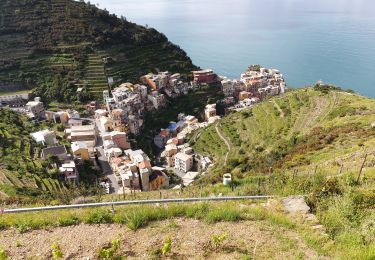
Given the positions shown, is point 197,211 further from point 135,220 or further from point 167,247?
point 167,247

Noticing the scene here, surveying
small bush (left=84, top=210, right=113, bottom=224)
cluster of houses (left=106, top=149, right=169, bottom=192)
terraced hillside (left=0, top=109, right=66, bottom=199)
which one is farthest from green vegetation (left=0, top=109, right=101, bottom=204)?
small bush (left=84, top=210, right=113, bottom=224)

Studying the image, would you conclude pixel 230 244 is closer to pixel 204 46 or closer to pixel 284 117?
pixel 284 117

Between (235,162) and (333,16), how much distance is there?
135549 mm

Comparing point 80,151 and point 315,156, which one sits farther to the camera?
point 80,151

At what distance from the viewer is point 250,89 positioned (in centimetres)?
5269

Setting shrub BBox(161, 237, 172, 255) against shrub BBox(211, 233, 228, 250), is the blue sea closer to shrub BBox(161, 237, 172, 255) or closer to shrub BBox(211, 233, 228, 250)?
shrub BBox(211, 233, 228, 250)

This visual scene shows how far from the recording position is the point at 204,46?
94125mm

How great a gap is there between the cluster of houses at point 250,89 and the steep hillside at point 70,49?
8.36m

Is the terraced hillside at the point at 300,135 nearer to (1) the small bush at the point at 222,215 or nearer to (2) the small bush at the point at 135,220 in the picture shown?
(1) the small bush at the point at 222,215

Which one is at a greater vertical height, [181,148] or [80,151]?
[80,151]

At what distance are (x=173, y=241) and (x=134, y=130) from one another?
3477cm

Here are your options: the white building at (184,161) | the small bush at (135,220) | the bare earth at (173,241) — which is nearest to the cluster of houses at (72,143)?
the white building at (184,161)

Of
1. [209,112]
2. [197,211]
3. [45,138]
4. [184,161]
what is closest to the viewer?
[197,211]

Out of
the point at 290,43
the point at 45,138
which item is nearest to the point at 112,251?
the point at 45,138
